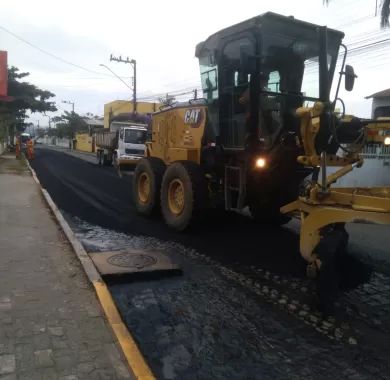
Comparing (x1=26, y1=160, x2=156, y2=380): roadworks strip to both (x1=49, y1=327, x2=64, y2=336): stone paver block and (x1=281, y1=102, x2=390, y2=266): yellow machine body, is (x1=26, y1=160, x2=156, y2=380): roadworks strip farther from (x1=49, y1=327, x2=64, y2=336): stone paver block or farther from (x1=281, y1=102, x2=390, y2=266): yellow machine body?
(x1=281, y1=102, x2=390, y2=266): yellow machine body

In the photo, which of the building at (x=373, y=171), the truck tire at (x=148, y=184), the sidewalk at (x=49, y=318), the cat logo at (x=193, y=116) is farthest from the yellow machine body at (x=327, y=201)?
the building at (x=373, y=171)

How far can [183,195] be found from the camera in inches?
333

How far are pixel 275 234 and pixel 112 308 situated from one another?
461cm

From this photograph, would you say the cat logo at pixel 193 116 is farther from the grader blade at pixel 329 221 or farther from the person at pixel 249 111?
the grader blade at pixel 329 221

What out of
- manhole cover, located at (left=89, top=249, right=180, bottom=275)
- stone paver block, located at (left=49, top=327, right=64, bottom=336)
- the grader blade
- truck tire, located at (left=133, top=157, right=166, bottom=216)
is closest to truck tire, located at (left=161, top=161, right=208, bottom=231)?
truck tire, located at (left=133, top=157, right=166, bottom=216)

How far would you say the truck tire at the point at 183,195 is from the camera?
26.6 ft

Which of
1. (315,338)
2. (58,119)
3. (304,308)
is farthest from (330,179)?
(58,119)

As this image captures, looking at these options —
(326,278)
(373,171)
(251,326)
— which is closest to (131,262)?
(251,326)

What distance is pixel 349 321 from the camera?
15.3ft

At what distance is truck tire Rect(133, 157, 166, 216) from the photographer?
989 centimetres

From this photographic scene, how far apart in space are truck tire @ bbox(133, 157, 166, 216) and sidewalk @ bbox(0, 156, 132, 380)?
2825 millimetres

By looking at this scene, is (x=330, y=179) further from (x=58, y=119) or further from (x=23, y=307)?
(x=58, y=119)

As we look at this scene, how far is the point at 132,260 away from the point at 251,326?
2.49m

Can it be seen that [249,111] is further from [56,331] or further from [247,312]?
[56,331]
